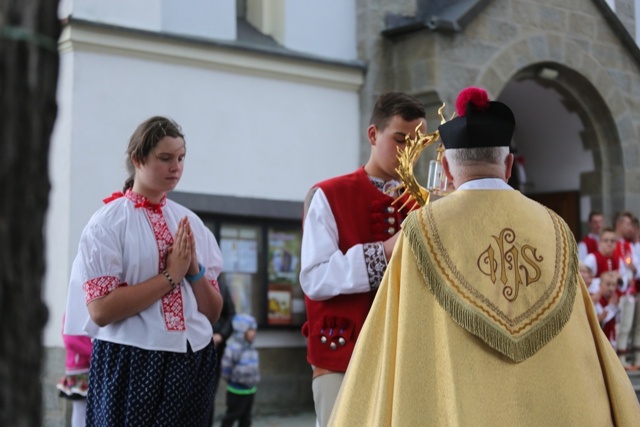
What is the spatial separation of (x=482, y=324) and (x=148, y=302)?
138 centimetres

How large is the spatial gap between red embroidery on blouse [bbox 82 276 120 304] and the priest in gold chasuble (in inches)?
42.8

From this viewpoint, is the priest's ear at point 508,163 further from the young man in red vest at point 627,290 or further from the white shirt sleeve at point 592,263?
the young man in red vest at point 627,290

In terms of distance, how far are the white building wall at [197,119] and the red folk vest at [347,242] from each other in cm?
527

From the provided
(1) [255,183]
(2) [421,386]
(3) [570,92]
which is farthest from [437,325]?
(3) [570,92]

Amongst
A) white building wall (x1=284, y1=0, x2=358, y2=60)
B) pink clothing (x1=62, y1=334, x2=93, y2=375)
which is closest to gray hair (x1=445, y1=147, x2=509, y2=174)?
pink clothing (x1=62, y1=334, x2=93, y2=375)

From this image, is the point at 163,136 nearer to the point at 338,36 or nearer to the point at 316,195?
the point at 316,195

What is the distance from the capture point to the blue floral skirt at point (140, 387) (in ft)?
14.5

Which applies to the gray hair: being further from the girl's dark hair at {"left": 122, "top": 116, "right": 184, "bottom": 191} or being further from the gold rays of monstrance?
the girl's dark hair at {"left": 122, "top": 116, "right": 184, "bottom": 191}

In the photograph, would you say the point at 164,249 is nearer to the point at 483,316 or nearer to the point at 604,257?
the point at 483,316

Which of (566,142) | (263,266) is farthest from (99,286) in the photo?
(566,142)

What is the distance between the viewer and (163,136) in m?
4.57

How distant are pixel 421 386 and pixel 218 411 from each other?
7.95 metres

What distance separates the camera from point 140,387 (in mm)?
4410

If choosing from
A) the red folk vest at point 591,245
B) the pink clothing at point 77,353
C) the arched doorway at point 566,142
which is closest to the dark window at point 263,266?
the red folk vest at point 591,245
